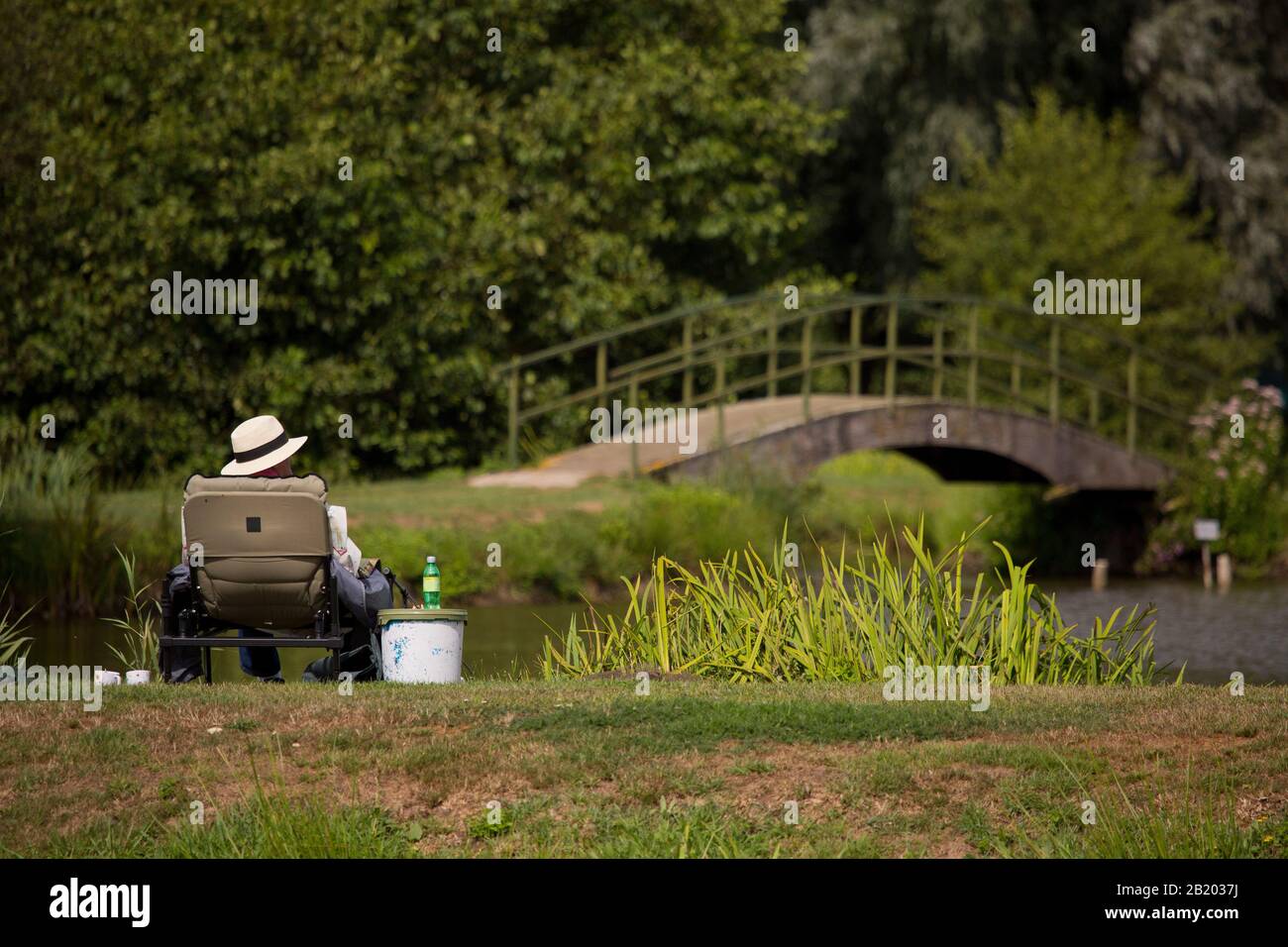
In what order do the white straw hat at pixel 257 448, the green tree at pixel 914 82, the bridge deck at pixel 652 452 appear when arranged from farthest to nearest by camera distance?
the green tree at pixel 914 82 → the bridge deck at pixel 652 452 → the white straw hat at pixel 257 448

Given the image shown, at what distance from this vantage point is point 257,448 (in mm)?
10156

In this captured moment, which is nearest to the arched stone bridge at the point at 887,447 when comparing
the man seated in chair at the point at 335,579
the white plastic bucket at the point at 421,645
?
the man seated in chair at the point at 335,579

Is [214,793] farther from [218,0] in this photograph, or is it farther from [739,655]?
[218,0]

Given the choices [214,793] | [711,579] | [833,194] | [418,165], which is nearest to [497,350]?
[418,165]

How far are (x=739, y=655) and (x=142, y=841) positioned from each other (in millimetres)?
3678

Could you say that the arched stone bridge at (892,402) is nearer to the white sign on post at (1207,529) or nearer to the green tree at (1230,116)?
the white sign on post at (1207,529)

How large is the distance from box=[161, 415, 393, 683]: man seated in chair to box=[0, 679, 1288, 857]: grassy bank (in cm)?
130

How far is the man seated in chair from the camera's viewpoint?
32.3 ft

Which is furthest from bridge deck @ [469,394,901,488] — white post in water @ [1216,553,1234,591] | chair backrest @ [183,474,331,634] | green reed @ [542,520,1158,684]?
chair backrest @ [183,474,331,634]
